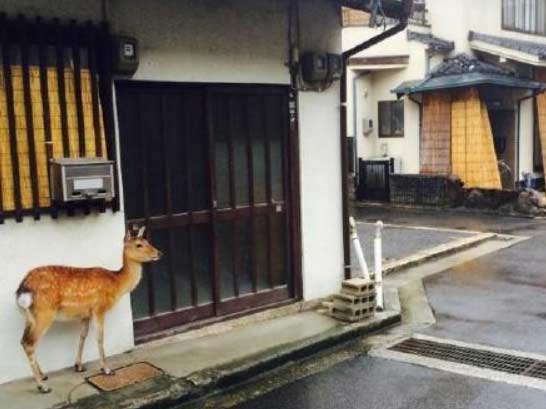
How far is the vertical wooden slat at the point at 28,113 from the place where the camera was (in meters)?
5.55

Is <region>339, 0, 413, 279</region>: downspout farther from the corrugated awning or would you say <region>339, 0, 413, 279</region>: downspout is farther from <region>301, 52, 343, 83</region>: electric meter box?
the corrugated awning

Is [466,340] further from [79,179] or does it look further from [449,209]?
[449,209]

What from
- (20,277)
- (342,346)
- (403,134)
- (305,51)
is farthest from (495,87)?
(20,277)

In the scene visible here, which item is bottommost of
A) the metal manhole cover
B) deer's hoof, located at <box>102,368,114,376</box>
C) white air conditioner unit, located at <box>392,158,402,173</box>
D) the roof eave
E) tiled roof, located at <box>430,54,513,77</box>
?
the metal manhole cover

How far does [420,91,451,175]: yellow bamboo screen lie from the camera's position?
18000mm

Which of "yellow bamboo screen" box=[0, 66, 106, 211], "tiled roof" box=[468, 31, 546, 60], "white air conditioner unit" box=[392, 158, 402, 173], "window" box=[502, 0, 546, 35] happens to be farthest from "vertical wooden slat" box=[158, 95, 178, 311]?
"window" box=[502, 0, 546, 35]

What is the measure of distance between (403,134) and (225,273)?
514 inches

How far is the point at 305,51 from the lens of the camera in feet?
26.0

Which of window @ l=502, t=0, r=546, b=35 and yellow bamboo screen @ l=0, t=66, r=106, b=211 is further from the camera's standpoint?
window @ l=502, t=0, r=546, b=35

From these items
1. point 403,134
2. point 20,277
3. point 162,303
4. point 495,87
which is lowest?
point 162,303

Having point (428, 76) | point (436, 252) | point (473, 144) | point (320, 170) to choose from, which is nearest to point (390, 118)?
point (428, 76)

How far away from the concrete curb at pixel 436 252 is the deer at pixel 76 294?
17.1 ft

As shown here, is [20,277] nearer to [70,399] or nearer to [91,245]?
[91,245]

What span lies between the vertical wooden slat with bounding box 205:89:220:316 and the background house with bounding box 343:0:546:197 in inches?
478
